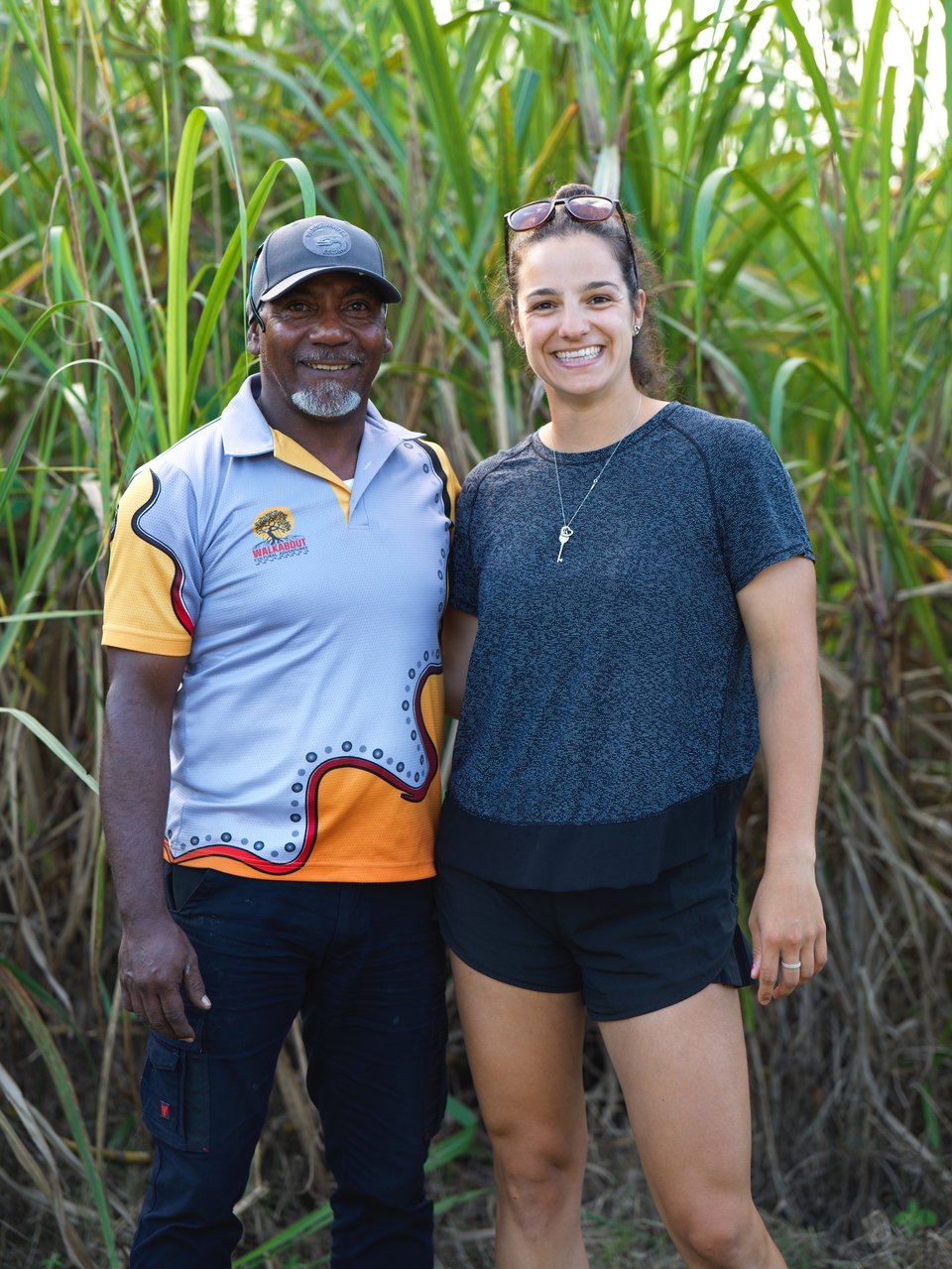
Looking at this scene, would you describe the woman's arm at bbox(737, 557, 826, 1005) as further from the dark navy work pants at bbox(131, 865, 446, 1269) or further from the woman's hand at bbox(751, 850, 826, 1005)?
the dark navy work pants at bbox(131, 865, 446, 1269)

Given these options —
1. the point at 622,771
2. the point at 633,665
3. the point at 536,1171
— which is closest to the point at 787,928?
the point at 622,771

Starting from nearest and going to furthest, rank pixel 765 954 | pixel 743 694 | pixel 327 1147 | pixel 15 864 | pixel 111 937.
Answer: pixel 765 954 → pixel 743 694 → pixel 327 1147 → pixel 15 864 → pixel 111 937

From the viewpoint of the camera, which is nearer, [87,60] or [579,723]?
[579,723]

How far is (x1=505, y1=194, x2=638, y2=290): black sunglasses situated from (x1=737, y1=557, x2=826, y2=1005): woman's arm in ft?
1.81

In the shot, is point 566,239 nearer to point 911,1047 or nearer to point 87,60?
point 87,60

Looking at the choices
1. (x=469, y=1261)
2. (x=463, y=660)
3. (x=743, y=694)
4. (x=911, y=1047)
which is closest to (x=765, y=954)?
(x=743, y=694)

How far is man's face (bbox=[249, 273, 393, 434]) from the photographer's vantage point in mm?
1874

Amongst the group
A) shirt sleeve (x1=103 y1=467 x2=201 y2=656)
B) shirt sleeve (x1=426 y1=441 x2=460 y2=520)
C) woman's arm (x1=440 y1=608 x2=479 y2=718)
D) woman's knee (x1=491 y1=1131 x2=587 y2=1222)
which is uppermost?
shirt sleeve (x1=426 y1=441 x2=460 y2=520)

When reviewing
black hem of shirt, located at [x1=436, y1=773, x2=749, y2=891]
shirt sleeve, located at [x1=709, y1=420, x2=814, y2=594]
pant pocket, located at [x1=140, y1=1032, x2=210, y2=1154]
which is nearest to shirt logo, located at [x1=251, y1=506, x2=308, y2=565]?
black hem of shirt, located at [x1=436, y1=773, x2=749, y2=891]

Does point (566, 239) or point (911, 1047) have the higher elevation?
point (566, 239)

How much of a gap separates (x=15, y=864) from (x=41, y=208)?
1.33m

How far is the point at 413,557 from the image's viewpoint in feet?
6.30

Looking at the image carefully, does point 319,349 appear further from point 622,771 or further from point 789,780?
point 789,780

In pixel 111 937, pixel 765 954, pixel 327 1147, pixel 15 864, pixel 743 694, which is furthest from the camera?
pixel 111 937
